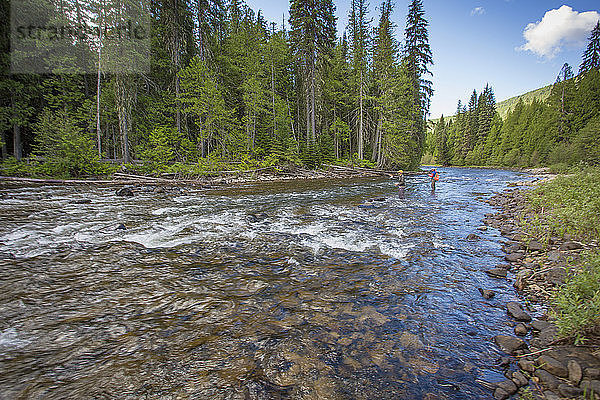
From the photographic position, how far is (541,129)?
4534 cm

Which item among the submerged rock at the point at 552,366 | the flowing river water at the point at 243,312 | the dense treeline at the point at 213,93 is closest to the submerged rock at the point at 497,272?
the flowing river water at the point at 243,312

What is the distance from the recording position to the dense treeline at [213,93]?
65.6ft

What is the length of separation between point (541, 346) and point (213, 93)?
79.7 ft

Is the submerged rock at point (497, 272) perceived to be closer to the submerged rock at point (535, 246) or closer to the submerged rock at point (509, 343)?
the submerged rock at point (535, 246)

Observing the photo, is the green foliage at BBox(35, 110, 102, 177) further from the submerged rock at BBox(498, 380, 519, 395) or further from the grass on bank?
the grass on bank

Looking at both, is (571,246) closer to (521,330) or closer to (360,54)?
(521,330)

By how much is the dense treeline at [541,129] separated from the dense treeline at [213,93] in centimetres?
2243

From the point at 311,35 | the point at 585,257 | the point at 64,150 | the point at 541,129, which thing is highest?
the point at 311,35

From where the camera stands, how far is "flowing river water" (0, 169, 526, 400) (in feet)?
7.68

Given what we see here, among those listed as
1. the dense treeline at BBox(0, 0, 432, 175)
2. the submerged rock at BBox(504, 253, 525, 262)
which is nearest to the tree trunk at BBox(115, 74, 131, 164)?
the dense treeline at BBox(0, 0, 432, 175)

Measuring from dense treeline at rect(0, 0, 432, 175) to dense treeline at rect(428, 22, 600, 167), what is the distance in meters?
22.4

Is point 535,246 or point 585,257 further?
point 535,246

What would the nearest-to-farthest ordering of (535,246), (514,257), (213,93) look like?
(514,257), (535,246), (213,93)

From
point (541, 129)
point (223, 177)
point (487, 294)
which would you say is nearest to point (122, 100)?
point (223, 177)
